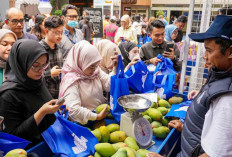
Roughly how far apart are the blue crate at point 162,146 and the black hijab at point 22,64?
47cm

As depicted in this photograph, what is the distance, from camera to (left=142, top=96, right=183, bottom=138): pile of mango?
180 cm

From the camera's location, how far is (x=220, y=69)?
124 centimetres

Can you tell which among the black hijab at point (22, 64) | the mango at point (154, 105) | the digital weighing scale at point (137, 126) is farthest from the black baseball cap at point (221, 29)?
the black hijab at point (22, 64)

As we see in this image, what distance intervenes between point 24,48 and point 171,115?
4.75 feet

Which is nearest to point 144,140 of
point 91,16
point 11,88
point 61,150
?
point 61,150

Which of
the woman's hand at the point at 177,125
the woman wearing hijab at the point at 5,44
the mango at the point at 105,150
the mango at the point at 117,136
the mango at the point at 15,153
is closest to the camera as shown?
the mango at the point at 15,153

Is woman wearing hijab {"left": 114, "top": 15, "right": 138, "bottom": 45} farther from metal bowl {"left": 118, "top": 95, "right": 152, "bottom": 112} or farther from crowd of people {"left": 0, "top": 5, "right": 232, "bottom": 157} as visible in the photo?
metal bowl {"left": 118, "top": 95, "right": 152, "bottom": 112}

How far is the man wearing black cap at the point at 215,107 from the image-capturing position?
104cm

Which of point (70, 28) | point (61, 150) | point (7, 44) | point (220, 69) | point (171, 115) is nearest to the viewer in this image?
point (220, 69)

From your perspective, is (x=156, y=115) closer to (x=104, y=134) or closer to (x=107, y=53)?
(x=104, y=134)

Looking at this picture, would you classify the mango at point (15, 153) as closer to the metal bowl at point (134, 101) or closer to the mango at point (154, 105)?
the metal bowl at point (134, 101)

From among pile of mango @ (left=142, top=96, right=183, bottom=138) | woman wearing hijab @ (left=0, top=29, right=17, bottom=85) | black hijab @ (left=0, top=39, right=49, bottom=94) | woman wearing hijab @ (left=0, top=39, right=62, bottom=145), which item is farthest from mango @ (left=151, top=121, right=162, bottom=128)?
woman wearing hijab @ (left=0, top=29, right=17, bottom=85)

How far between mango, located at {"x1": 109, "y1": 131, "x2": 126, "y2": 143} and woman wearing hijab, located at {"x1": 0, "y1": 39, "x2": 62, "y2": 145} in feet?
1.66

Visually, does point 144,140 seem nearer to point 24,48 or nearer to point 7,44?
point 24,48
